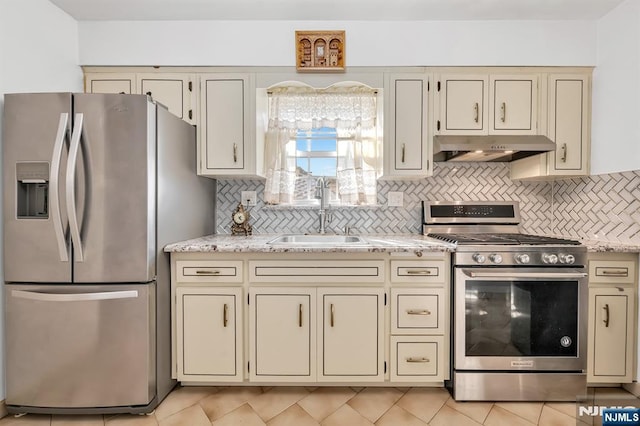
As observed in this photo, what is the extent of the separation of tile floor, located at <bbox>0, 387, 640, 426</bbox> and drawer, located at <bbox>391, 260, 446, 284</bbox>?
2.45 ft

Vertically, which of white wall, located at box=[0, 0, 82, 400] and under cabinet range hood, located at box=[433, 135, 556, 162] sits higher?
white wall, located at box=[0, 0, 82, 400]

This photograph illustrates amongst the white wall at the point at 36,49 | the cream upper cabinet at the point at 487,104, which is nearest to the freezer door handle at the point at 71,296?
the white wall at the point at 36,49

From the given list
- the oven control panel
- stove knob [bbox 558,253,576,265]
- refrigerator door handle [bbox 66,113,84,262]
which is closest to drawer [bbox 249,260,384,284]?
the oven control panel

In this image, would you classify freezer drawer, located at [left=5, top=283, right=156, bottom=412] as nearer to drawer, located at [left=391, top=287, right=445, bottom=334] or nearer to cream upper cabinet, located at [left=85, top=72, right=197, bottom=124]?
cream upper cabinet, located at [left=85, top=72, right=197, bottom=124]

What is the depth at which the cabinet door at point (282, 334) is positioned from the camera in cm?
193

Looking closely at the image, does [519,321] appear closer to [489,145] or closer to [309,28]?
Answer: [489,145]

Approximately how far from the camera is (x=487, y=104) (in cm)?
231

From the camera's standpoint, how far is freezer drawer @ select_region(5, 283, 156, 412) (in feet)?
5.64

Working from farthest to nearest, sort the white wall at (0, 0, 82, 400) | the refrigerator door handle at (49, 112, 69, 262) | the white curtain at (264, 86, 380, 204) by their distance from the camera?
the white curtain at (264, 86, 380, 204) < the white wall at (0, 0, 82, 400) < the refrigerator door handle at (49, 112, 69, 262)

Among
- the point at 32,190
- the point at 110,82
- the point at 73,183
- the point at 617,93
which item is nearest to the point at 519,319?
the point at 617,93

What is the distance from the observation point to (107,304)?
1.72 meters

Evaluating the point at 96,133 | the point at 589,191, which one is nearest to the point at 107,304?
the point at 96,133

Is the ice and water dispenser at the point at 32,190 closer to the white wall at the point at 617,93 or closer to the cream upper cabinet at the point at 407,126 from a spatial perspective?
the cream upper cabinet at the point at 407,126

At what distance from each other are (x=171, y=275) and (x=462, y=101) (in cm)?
241
